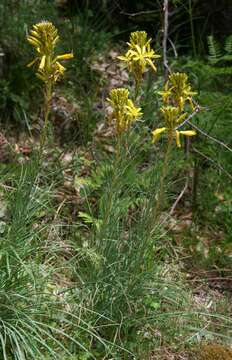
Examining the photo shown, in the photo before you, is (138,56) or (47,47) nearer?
(47,47)

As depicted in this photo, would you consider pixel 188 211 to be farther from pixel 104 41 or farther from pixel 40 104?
pixel 104 41

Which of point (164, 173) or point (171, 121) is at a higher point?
point (171, 121)

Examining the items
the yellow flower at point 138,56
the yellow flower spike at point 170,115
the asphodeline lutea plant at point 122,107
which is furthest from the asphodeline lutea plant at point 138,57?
the yellow flower spike at point 170,115

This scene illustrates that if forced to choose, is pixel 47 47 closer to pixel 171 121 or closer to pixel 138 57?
pixel 138 57

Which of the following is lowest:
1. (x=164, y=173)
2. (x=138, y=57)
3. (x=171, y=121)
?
(x=164, y=173)

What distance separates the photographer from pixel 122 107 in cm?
307

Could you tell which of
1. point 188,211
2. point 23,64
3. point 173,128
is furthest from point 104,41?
point 173,128

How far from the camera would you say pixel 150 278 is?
3467 mm

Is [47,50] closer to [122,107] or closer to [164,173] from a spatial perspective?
[122,107]

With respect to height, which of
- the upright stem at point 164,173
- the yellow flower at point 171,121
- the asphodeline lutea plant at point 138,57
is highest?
the asphodeline lutea plant at point 138,57

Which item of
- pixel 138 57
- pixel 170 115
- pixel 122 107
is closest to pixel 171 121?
pixel 170 115

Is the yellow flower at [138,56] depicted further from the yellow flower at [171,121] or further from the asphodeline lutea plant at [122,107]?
the yellow flower at [171,121]

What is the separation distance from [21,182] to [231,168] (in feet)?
6.67

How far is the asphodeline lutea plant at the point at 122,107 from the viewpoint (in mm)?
3047
